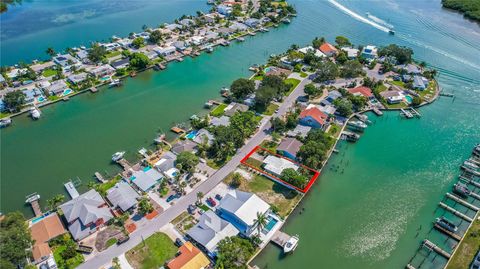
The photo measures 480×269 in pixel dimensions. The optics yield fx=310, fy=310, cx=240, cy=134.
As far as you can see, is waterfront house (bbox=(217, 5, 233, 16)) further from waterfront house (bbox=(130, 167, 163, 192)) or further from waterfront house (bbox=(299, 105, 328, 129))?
waterfront house (bbox=(130, 167, 163, 192))

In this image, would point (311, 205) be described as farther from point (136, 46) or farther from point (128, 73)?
point (136, 46)

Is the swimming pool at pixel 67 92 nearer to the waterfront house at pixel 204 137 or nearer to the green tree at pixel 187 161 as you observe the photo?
the waterfront house at pixel 204 137

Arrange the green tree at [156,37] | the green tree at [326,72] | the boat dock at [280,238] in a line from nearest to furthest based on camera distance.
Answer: the boat dock at [280,238] < the green tree at [326,72] < the green tree at [156,37]

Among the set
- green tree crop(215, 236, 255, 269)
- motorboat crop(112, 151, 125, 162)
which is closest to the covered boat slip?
green tree crop(215, 236, 255, 269)

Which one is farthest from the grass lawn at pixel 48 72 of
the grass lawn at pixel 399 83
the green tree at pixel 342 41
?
the grass lawn at pixel 399 83

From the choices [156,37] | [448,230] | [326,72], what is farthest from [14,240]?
[156,37]

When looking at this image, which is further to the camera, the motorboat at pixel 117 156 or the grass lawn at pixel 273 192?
the motorboat at pixel 117 156
